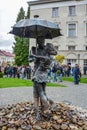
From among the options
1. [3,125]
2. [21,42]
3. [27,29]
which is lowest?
[3,125]

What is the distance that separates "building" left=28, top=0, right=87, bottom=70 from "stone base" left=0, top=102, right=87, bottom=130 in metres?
41.4

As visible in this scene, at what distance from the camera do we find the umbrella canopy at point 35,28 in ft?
29.1

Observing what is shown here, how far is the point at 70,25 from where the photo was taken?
179 ft

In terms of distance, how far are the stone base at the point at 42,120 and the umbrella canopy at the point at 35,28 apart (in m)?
2.05

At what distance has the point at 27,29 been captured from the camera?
30.3ft

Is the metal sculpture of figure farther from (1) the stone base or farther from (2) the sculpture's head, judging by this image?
(1) the stone base

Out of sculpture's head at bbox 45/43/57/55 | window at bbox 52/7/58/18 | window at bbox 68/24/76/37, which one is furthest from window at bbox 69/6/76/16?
sculpture's head at bbox 45/43/57/55

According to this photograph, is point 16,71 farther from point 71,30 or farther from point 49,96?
point 49,96

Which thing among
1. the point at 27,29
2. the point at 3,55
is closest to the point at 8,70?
the point at 27,29

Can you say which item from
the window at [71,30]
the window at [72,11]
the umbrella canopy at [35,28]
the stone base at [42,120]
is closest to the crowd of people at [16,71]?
the window at [71,30]

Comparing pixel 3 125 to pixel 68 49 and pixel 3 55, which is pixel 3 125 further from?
pixel 3 55

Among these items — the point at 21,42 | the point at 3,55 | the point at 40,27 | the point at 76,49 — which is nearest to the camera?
the point at 40,27

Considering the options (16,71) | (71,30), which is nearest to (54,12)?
(71,30)

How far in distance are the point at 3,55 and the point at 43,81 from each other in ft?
408
